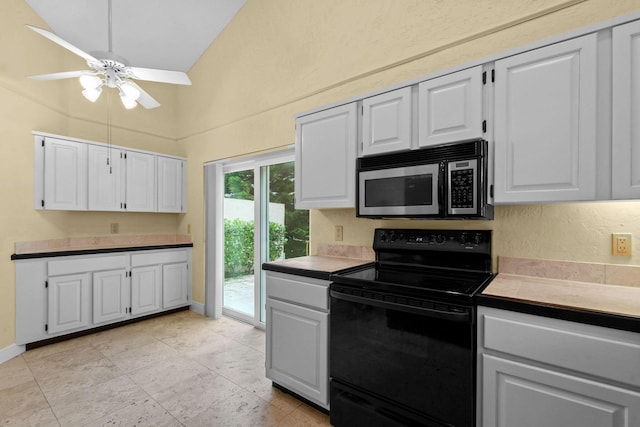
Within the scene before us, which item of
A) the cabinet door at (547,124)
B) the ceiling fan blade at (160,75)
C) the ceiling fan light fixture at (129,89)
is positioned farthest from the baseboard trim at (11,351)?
the cabinet door at (547,124)

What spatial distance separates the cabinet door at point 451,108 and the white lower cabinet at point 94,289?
3.65 metres

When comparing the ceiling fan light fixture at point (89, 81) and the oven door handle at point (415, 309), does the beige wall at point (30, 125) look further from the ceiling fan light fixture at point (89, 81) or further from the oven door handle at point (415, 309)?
the oven door handle at point (415, 309)

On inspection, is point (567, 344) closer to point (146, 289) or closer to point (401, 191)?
point (401, 191)

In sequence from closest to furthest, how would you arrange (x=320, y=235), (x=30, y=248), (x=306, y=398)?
(x=306, y=398) → (x=320, y=235) → (x=30, y=248)

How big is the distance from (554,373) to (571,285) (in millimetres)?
597

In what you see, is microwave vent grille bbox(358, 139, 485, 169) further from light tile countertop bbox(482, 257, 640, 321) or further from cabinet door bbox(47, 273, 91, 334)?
cabinet door bbox(47, 273, 91, 334)

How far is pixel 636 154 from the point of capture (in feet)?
4.45

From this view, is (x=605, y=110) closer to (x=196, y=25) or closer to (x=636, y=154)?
(x=636, y=154)

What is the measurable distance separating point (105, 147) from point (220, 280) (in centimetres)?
216

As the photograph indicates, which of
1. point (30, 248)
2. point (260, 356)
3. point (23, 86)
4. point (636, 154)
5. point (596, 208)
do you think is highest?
point (23, 86)

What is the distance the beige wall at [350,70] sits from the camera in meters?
1.81

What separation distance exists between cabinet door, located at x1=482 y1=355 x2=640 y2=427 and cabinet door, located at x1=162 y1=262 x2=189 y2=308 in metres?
3.88

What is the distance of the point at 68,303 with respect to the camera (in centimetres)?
328

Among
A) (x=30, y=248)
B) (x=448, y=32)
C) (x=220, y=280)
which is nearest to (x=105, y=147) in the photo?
(x=30, y=248)
